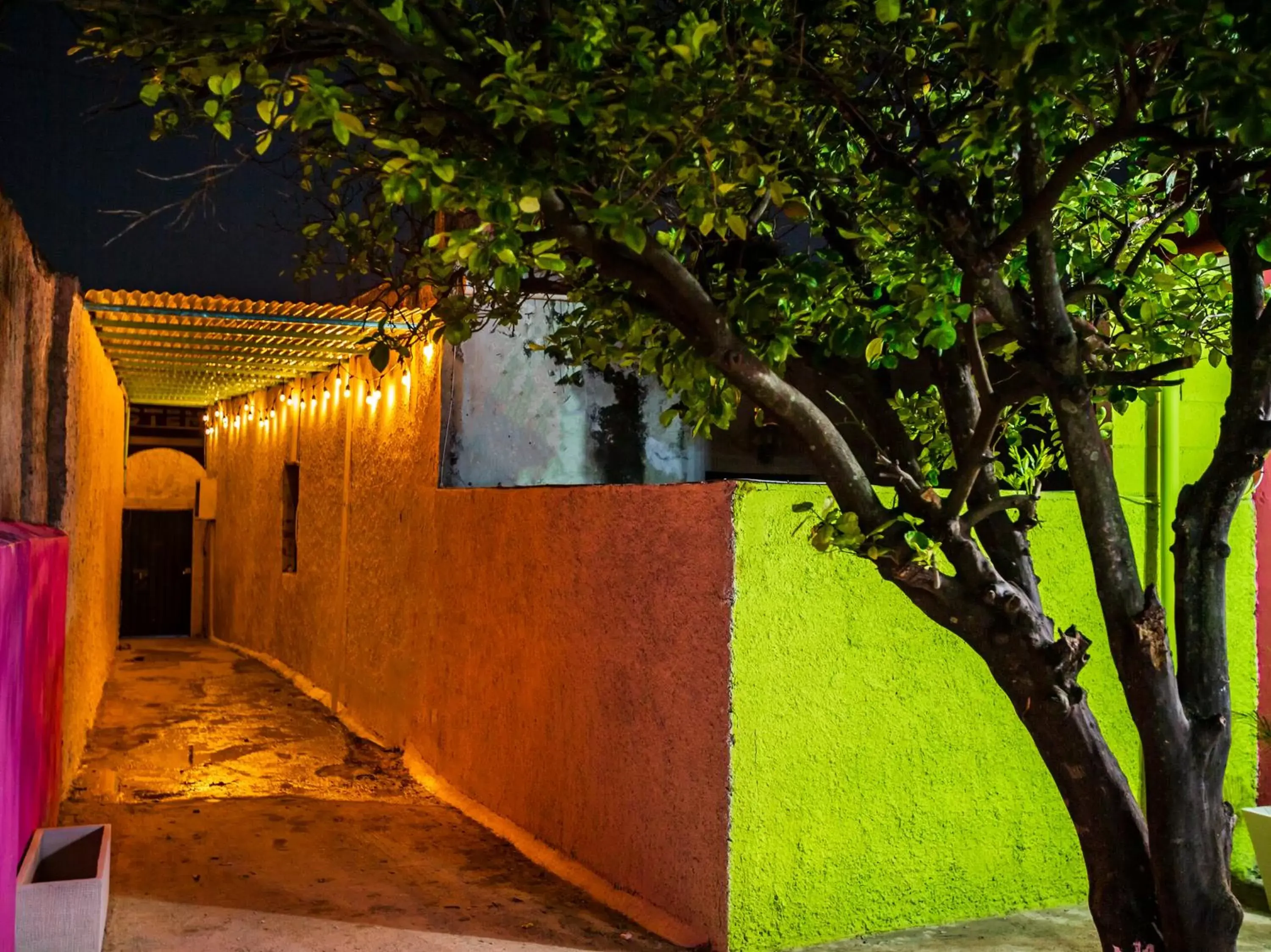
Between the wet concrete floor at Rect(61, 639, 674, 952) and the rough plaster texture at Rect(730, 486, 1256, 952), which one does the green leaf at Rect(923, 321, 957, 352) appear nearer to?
the rough plaster texture at Rect(730, 486, 1256, 952)

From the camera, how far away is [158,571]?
68.5 ft

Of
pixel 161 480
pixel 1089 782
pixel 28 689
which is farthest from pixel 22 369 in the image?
pixel 161 480

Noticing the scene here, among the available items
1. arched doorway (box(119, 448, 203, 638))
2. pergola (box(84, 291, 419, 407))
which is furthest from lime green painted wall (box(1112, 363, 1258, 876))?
arched doorway (box(119, 448, 203, 638))

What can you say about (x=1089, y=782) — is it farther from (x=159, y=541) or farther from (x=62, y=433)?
(x=159, y=541)

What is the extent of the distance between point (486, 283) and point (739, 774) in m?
2.46

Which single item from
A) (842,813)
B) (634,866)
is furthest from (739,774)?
(634,866)

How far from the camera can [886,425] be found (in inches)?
174

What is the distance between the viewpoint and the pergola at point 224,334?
340 inches

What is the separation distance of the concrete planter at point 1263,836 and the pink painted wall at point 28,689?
15.8 ft

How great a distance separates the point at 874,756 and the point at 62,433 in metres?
4.95

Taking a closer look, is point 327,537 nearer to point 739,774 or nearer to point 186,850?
point 186,850

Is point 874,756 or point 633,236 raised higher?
point 633,236

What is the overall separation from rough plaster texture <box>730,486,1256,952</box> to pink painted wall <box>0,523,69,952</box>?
2816 mm

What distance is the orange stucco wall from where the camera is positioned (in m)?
5.46
